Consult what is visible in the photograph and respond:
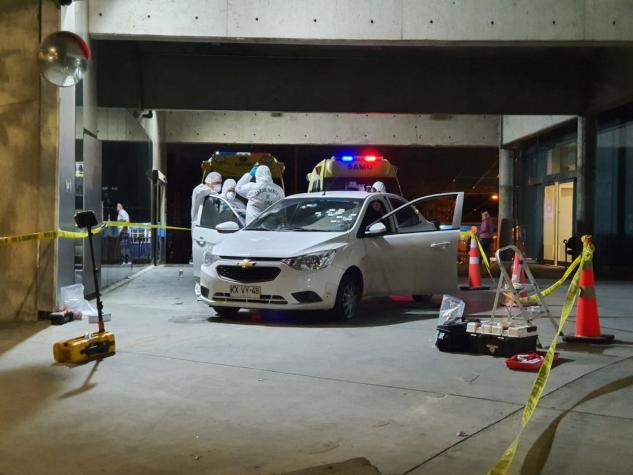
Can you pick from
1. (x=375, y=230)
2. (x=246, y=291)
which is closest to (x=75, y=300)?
(x=246, y=291)

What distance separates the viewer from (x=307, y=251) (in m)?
8.60

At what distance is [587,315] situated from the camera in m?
7.48

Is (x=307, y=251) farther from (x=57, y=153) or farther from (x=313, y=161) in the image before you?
(x=313, y=161)

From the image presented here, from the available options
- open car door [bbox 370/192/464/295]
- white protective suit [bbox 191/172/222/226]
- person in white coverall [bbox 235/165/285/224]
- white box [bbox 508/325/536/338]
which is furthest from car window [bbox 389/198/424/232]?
white box [bbox 508/325/536/338]

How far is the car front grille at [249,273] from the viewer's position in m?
8.57

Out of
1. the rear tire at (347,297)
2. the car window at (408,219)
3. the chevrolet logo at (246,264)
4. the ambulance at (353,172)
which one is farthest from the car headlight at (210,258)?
the ambulance at (353,172)

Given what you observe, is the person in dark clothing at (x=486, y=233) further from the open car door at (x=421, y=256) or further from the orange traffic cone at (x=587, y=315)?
the orange traffic cone at (x=587, y=315)

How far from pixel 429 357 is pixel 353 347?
2.80 feet

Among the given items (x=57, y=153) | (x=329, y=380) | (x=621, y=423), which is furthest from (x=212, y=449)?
(x=57, y=153)

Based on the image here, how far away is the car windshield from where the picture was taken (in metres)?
9.55

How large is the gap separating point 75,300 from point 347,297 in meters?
3.47

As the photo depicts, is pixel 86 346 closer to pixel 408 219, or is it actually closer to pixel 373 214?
pixel 373 214

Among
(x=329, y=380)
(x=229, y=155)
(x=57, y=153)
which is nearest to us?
(x=329, y=380)

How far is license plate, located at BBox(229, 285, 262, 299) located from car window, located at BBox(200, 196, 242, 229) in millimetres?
2623
